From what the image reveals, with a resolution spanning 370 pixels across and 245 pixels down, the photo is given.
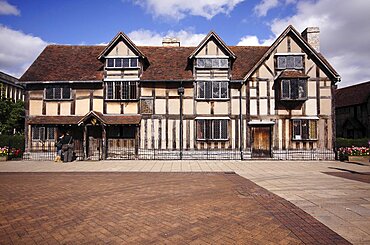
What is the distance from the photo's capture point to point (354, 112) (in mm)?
34531

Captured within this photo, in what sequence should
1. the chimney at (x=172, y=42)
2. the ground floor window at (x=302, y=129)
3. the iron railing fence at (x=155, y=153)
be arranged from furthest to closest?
1. the chimney at (x=172, y=42)
2. the ground floor window at (x=302, y=129)
3. the iron railing fence at (x=155, y=153)

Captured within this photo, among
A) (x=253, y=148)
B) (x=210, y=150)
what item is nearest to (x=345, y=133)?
(x=253, y=148)

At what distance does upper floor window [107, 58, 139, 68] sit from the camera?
65.8 feet

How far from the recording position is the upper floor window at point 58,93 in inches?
789

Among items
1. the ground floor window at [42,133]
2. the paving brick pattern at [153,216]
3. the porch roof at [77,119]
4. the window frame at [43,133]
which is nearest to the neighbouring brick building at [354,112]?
the porch roof at [77,119]

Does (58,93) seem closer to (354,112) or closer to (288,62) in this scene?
(288,62)

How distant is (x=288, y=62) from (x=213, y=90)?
6.07 m

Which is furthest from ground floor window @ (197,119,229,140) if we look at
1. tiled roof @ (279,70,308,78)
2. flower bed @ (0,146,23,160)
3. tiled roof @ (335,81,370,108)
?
tiled roof @ (335,81,370,108)

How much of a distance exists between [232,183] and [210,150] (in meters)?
9.52

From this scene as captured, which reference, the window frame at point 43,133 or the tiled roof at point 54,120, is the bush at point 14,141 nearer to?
the window frame at point 43,133

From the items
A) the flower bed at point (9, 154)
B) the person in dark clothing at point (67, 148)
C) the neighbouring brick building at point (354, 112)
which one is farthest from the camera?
the neighbouring brick building at point (354, 112)

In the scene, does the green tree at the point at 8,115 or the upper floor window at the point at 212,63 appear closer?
the upper floor window at the point at 212,63

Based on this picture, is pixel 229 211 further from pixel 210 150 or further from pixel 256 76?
pixel 256 76

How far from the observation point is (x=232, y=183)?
1008 cm
